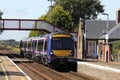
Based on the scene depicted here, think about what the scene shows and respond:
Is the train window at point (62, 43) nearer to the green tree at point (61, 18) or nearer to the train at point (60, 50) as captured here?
the train at point (60, 50)

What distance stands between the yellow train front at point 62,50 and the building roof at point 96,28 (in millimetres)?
35886

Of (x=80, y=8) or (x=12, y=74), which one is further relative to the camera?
(x=80, y=8)

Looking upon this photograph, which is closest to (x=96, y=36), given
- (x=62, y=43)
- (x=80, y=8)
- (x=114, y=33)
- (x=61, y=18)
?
(x=114, y=33)

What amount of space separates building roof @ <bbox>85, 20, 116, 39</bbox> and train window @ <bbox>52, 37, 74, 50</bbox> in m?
35.8

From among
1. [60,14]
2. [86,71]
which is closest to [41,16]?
[60,14]

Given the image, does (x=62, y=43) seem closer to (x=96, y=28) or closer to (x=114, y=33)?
(x=114, y=33)

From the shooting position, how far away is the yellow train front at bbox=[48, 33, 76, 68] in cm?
3812

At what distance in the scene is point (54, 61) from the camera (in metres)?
38.2

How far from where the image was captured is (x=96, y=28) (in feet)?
256

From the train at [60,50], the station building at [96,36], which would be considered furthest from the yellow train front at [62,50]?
the station building at [96,36]

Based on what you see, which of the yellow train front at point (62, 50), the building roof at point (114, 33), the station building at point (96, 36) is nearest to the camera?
the yellow train front at point (62, 50)

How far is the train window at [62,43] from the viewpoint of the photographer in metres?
39.0

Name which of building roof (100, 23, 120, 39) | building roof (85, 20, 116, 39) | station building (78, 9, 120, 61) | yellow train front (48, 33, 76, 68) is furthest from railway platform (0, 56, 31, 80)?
building roof (85, 20, 116, 39)

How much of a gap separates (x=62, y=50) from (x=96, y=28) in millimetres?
39904
